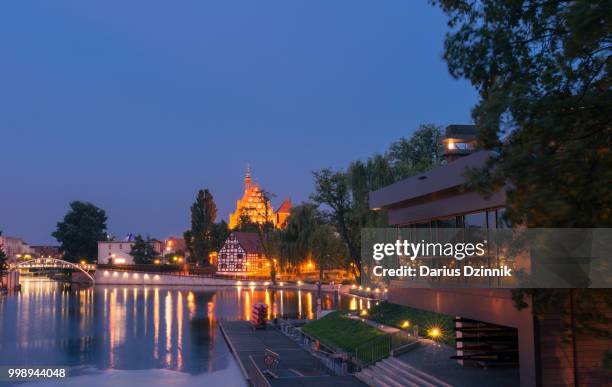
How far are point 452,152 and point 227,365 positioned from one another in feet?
45.9

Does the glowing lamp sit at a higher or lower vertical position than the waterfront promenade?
higher

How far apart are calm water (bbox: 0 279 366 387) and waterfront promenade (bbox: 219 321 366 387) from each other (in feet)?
2.46

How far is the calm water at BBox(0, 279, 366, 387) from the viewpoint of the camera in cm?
2564

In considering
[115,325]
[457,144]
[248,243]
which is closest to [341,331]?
[457,144]

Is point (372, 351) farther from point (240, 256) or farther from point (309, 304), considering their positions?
point (240, 256)

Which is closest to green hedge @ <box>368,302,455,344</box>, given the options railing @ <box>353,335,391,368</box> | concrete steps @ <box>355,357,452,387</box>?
railing @ <box>353,335,391,368</box>

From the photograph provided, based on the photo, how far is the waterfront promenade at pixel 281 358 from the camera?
20.3 meters

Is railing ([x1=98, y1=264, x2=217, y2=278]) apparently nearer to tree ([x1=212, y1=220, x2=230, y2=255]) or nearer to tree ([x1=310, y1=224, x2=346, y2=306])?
tree ([x1=212, y1=220, x2=230, y2=255])

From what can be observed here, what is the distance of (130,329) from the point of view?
139ft

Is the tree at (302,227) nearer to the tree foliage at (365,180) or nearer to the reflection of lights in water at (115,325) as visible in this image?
the tree foliage at (365,180)

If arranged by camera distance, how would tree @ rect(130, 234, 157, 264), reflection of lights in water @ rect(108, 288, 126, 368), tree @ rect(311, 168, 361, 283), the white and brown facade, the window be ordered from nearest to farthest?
the window, reflection of lights in water @ rect(108, 288, 126, 368), tree @ rect(311, 168, 361, 283), the white and brown facade, tree @ rect(130, 234, 157, 264)

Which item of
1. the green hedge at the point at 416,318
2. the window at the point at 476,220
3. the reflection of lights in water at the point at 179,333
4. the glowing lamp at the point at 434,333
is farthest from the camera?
the reflection of lights in water at the point at 179,333

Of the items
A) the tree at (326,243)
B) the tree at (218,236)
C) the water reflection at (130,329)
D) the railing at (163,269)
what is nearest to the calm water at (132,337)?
the water reflection at (130,329)

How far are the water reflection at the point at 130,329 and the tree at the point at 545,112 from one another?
2012 cm
